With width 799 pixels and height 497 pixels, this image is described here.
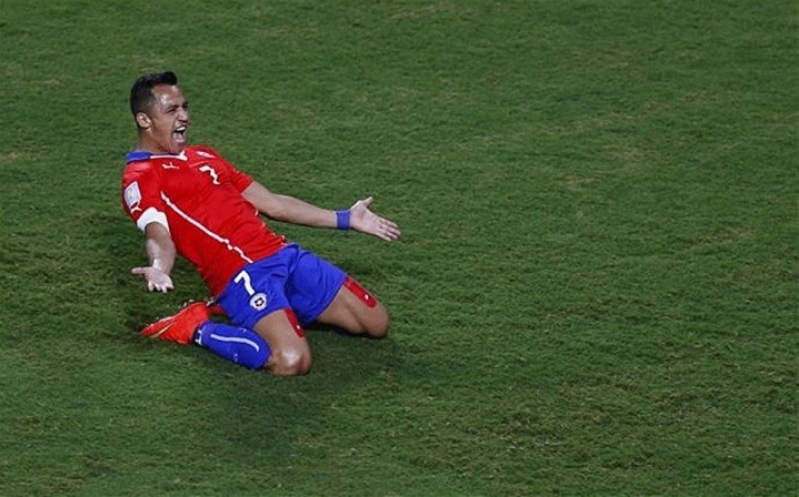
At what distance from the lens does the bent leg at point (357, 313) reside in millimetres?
7648

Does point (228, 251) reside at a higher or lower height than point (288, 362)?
higher

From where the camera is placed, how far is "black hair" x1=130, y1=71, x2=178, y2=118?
7.74 meters

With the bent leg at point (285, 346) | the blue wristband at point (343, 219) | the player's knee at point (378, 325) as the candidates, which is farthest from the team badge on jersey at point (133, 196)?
the player's knee at point (378, 325)

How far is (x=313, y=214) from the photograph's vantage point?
7.86 m

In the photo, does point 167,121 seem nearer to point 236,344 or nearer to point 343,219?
point 343,219

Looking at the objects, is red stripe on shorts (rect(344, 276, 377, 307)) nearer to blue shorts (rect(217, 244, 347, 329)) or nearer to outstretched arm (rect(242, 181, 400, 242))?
blue shorts (rect(217, 244, 347, 329))

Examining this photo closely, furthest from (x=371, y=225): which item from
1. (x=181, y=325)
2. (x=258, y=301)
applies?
(x=181, y=325)

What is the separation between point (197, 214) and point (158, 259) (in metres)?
0.40

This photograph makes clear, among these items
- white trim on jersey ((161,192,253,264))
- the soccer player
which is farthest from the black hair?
white trim on jersey ((161,192,253,264))

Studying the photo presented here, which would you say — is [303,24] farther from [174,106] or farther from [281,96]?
[174,106]

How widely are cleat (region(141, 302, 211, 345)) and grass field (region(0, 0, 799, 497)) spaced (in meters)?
0.06

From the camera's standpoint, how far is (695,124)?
983 cm

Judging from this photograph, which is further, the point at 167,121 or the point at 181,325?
the point at 167,121

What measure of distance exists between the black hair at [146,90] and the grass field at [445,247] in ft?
2.79
